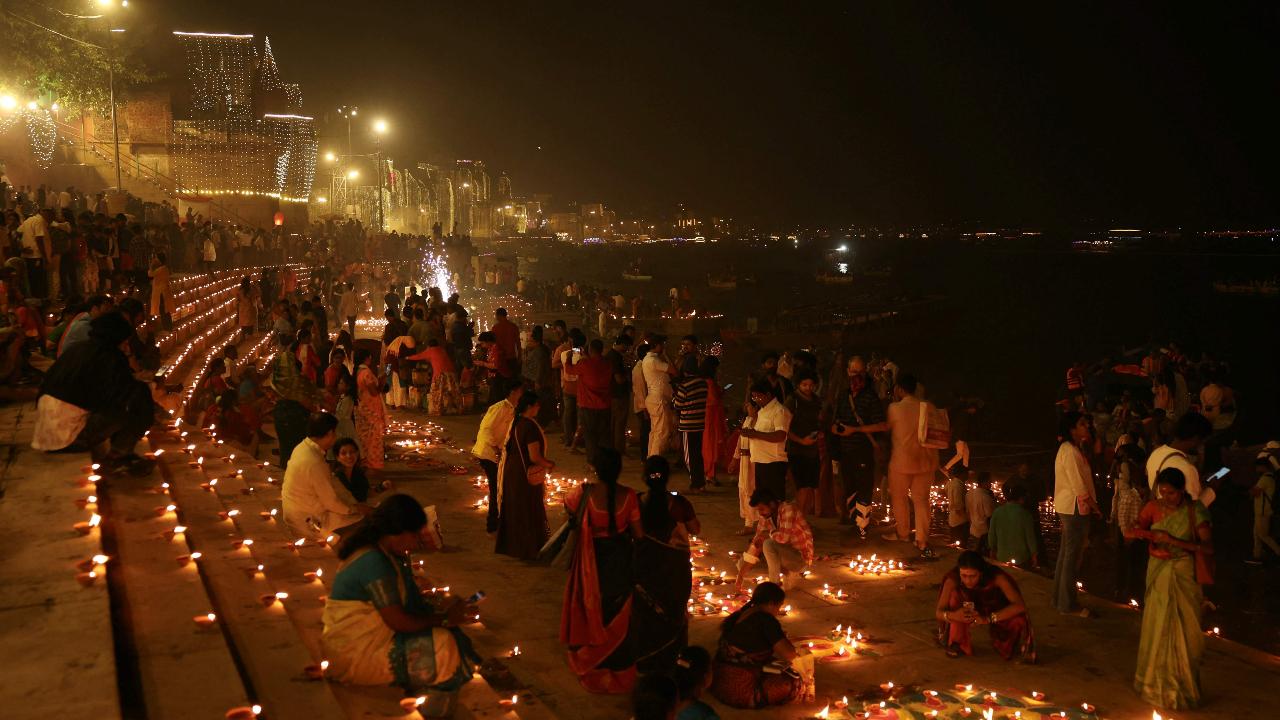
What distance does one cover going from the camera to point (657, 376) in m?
12.9

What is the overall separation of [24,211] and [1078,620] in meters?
21.6

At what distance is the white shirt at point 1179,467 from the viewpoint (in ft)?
24.7

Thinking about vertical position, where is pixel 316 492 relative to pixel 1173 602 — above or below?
above

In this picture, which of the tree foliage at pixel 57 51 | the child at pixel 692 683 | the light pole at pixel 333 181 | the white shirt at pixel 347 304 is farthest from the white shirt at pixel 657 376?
the light pole at pixel 333 181

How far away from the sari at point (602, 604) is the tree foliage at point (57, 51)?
24.6 m

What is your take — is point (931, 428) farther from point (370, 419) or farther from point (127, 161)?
point (127, 161)

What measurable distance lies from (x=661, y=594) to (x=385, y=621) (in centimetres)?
234

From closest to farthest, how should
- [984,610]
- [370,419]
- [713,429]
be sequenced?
[984,610]
[370,419]
[713,429]

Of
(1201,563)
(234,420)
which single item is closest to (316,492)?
(234,420)

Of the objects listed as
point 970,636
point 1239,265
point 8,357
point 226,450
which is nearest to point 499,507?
point 226,450

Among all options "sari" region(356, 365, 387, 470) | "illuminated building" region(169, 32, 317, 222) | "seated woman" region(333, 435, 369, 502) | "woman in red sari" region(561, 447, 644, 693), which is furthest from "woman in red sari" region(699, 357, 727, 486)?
"illuminated building" region(169, 32, 317, 222)

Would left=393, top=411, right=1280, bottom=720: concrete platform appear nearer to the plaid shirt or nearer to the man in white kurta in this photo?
A: the plaid shirt

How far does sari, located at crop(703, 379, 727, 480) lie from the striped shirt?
0.07 meters

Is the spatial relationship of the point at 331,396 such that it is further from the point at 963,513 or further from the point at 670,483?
the point at 963,513
